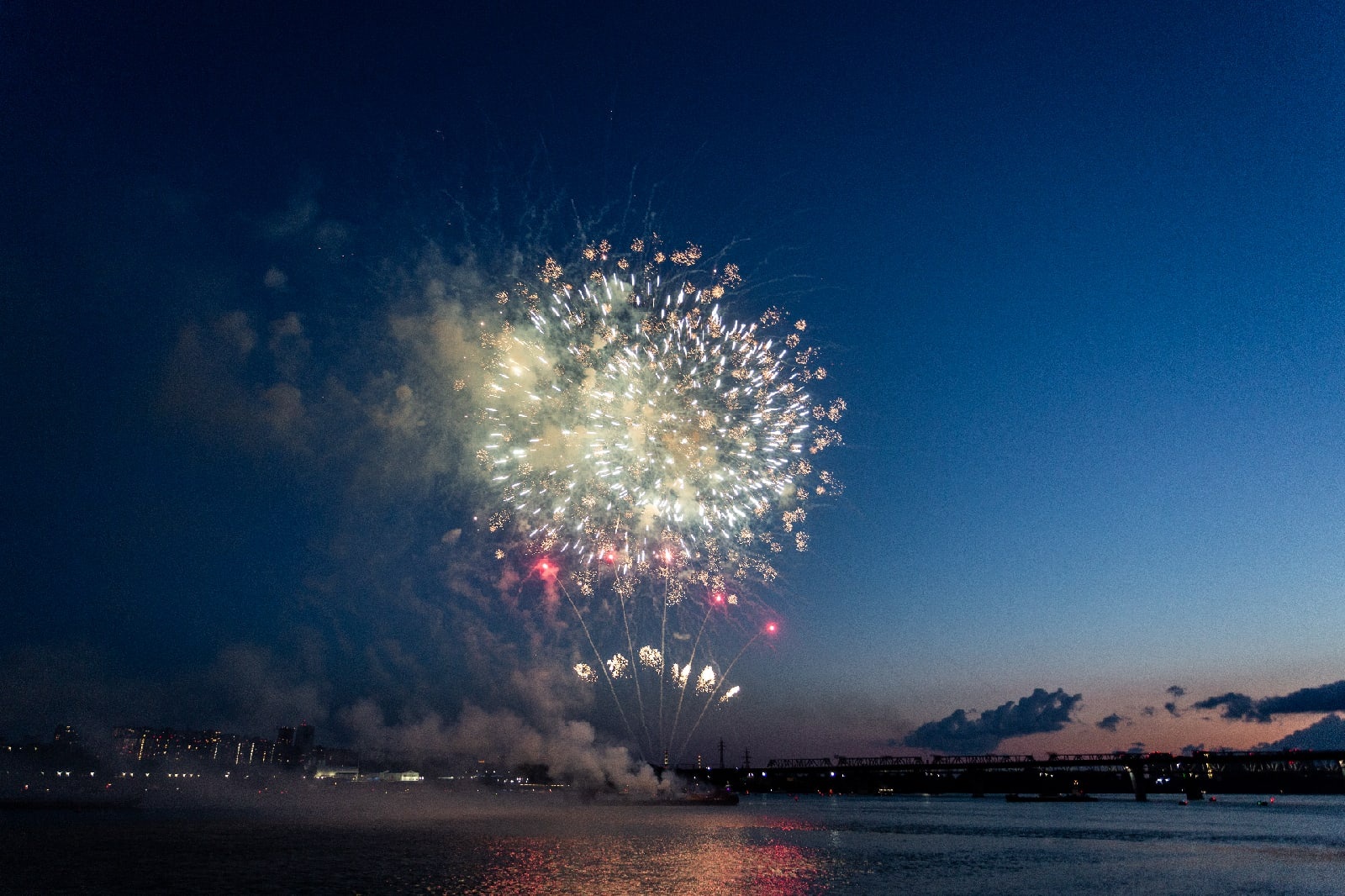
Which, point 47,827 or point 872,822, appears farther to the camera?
point 872,822

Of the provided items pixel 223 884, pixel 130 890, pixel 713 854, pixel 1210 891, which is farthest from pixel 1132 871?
pixel 130 890

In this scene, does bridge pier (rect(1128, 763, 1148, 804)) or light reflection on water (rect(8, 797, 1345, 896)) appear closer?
light reflection on water (rect(8, 797, 1345, 896))

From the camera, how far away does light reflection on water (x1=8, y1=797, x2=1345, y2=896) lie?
3884 cm

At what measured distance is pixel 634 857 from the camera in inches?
2030

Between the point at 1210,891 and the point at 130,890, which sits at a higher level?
the point at 130,890

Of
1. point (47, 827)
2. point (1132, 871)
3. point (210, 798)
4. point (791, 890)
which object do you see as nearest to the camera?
point (791, 890)

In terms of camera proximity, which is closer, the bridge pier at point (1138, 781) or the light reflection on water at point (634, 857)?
the light reflection on water at point (634, 857)

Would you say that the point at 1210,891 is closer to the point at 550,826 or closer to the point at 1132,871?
the point at 1132,871

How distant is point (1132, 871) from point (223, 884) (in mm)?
50521

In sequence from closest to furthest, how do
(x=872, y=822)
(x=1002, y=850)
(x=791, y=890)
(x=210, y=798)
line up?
(x=791, y=890) → (x=1002, y=850) → (x=872, y=822) → (x=210, y=798)

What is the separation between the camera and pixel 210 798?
15100 cm

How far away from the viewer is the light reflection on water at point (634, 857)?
38.8 metres

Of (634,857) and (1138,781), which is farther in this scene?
(1138,781)

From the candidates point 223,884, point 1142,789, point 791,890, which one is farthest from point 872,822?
point 1142,789
